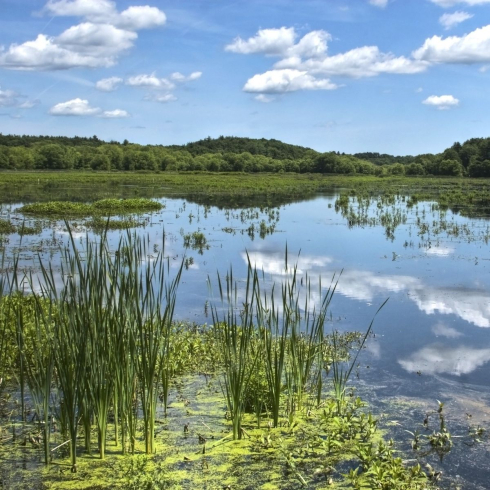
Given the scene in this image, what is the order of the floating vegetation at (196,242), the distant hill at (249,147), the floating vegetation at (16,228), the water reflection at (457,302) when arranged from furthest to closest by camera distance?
the distant hill at (249,147)
the floating vegetation at (16,228)
the floating vegetation at (196,242)
the water reflection at (457,302)

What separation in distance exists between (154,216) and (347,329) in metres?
18.0

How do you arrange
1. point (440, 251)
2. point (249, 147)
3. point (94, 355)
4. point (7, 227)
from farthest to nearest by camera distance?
1. point (249, 147)
2. point (7, 227)
3. point (440, 251)
4. point (94, 355)

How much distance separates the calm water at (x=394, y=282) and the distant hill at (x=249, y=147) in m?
111

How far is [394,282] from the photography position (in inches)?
525

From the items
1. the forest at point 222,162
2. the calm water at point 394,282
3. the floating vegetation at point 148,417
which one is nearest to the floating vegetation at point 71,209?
the calm water at point 394,282

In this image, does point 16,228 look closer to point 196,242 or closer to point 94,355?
point 196,242

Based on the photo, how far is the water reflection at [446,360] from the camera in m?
7.99

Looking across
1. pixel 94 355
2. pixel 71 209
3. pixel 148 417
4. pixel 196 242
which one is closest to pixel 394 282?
pixel 196 242

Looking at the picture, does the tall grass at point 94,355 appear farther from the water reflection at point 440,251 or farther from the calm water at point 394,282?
the water reflection at point 440,251

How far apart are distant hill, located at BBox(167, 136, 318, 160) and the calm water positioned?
364 feet

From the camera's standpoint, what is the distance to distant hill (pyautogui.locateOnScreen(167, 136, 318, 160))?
138188 millimetres

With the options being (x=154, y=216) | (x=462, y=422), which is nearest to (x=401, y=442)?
(x=462, y=422)

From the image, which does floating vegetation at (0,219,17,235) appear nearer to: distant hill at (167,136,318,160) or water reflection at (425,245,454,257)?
water reflection at (425,245,454,257)

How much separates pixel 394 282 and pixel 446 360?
16.5 ft
